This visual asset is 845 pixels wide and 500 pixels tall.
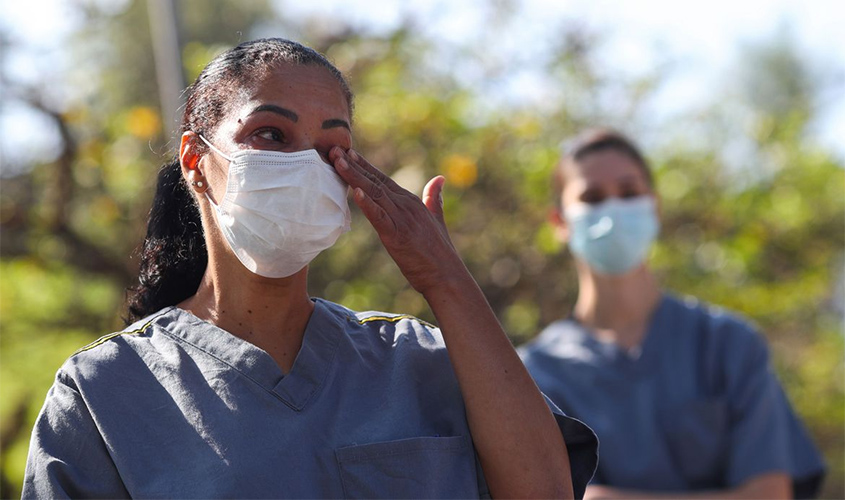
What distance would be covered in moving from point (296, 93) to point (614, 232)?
6.42 ft

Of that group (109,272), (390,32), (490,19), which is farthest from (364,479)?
(490,19)

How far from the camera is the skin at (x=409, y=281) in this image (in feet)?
6.82

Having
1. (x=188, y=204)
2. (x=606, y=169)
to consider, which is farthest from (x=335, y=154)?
(x=606, y=169)

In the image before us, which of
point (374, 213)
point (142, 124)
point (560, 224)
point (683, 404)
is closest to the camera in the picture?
point (374, 213)

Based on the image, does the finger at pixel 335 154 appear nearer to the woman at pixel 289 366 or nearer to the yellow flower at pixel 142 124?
the woman at pixel 289 366

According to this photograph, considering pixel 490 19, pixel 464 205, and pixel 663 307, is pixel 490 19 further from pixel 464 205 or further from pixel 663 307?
pixel 663 307

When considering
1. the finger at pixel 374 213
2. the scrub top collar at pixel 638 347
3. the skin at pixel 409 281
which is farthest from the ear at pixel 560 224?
the finger at pixel 374 213

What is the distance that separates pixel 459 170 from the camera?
15.8 feet

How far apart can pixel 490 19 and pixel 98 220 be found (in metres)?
2.36

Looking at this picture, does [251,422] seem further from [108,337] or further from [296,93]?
[296,93]

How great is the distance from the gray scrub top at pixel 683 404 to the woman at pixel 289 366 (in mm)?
1291

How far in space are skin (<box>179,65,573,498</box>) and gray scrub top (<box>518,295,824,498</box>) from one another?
1411 mm

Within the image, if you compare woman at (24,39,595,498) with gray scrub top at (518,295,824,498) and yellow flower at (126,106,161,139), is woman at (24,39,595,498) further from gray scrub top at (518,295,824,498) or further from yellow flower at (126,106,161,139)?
yellow flower at (126,106,161,139)

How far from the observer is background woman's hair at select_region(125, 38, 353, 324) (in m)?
2.22
